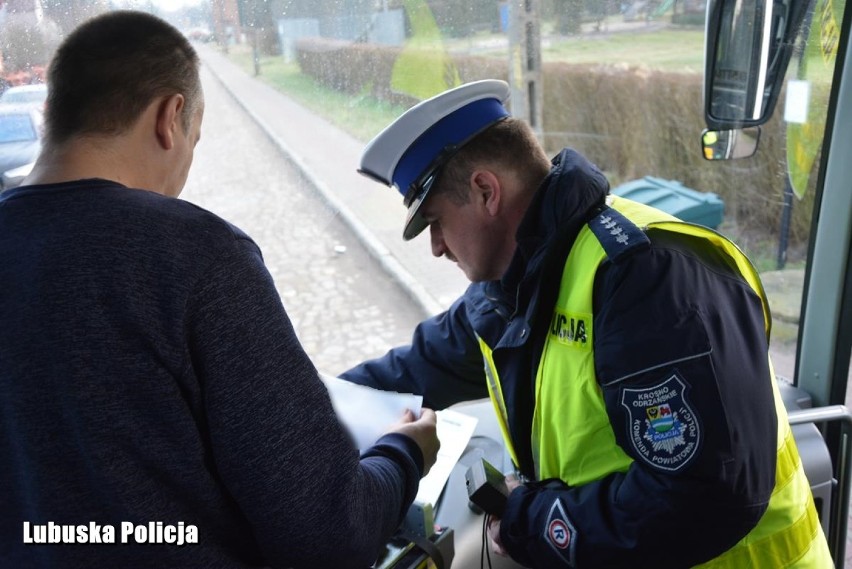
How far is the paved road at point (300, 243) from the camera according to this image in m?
1.88

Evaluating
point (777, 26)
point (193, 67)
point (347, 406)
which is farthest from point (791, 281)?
point (193, 67)

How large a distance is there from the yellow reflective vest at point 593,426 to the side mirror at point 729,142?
920 mm

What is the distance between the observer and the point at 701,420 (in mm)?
1242

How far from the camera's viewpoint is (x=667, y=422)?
Answer: 1.26m

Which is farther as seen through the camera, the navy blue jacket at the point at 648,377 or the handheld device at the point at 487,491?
the handheld device at the point at 487,491

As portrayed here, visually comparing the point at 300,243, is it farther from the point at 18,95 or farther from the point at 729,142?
the point at 729,142

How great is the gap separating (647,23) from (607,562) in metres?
1.57

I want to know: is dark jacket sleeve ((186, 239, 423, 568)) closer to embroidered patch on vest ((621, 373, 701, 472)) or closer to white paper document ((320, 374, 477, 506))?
white paper document ((320, 374, 477, 506))

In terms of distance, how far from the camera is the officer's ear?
155 centimetres

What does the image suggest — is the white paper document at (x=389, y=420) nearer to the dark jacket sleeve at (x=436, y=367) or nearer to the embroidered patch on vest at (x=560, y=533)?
the dark jacket sleeve at (x=436, y=367)

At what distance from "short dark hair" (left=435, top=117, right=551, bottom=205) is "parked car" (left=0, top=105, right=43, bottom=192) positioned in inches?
33.6

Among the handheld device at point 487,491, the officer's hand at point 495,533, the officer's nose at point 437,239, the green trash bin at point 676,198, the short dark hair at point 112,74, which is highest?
the short dark hair at point 112,74

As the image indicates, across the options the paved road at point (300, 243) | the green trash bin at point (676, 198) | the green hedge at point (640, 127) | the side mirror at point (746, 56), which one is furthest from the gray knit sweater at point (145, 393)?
the green trash bin at point (676, 198)

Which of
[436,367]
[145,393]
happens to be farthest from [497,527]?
[145,393]
